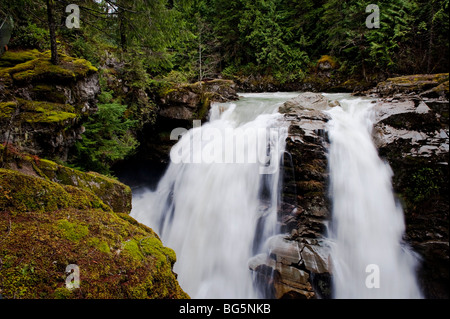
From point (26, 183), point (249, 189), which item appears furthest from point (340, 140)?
point (26, 183)

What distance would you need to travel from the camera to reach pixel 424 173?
5.10 metres

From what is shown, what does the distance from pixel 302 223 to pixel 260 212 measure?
114 centimetres

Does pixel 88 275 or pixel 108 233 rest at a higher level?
pixel 108 233

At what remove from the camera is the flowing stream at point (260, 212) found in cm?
492

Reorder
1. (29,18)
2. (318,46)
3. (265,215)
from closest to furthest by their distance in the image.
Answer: (265,215) < (29,18) < (318,46)

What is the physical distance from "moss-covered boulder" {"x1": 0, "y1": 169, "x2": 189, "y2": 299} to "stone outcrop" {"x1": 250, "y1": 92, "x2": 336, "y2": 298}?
3323 millimetres

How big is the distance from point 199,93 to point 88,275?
9.53 metres

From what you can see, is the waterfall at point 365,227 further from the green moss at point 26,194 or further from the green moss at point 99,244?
the green moss at point 26,194

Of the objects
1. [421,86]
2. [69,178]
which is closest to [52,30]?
[69,178]

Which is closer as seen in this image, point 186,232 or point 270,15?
point 186,232

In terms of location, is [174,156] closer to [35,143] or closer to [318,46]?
[35,143]

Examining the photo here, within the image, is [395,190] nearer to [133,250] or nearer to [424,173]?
[424,173]

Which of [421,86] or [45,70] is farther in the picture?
[421,86]
